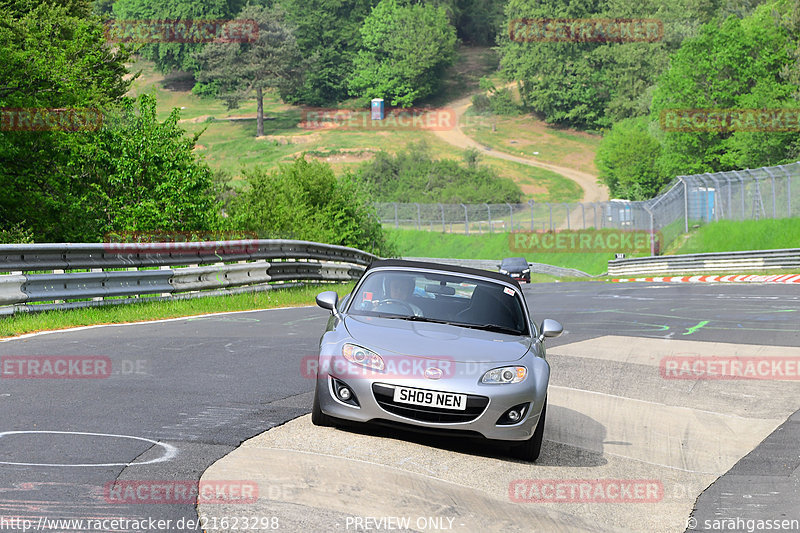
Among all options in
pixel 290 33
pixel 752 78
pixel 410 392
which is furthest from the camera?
pixel 290 33

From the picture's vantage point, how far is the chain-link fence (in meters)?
44.4

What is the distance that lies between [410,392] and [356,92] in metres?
142

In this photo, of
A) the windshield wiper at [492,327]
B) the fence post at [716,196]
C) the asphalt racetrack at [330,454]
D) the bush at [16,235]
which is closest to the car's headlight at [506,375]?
the asphalt racetrack at [330,454]

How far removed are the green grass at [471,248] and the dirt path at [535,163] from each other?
27.9 m

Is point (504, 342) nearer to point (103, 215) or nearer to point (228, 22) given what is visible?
point (103, 215)

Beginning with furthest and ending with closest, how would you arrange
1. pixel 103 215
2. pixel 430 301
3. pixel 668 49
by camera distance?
pixel 668 49 → pixel 103 215 → pixel 430 301

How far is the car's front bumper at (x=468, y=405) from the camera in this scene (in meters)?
6.98

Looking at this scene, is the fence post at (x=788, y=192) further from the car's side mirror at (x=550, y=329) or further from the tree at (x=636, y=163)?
the tree at (x=636, y=163)


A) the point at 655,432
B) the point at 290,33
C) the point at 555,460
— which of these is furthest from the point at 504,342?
the point at 290,33

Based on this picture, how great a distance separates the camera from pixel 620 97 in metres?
126

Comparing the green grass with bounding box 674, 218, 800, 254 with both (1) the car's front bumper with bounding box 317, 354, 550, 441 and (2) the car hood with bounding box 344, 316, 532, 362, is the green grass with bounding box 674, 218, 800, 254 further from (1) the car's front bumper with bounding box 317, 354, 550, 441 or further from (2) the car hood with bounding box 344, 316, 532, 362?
(1) the car's front bumper with bounding box 317, 354, 550, 441

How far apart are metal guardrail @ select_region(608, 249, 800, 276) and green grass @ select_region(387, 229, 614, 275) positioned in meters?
14.3

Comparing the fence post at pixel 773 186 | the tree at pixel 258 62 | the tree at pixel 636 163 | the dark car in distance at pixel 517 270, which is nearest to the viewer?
the dark car in distance at pixel 517 270

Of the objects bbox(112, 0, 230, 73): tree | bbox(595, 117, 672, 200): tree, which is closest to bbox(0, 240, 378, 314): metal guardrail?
bbox(595, 117, 672, 200): tree
